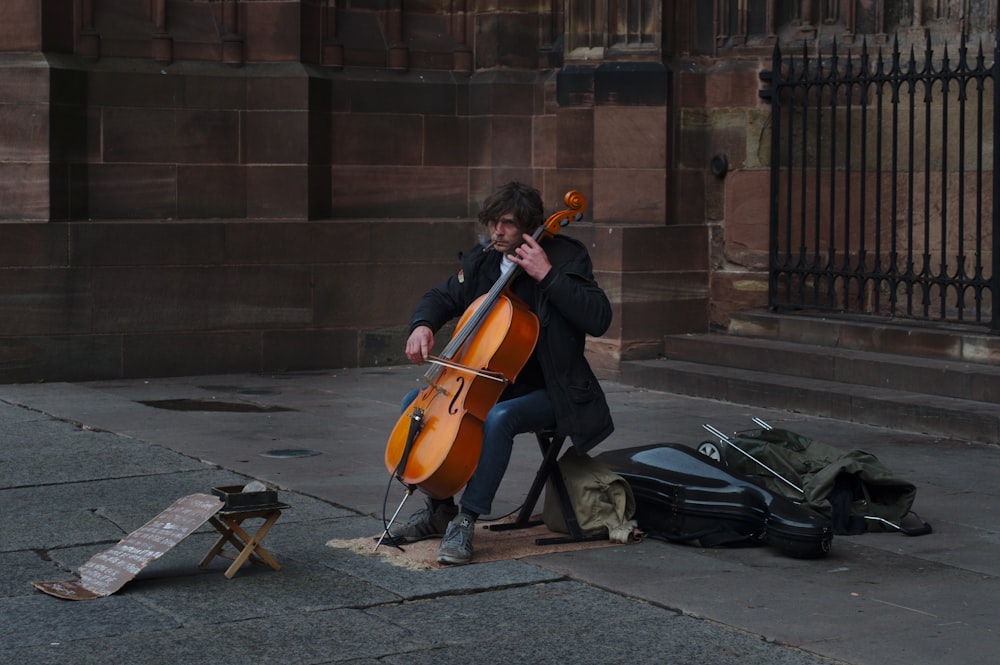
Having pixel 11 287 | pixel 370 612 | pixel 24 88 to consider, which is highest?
pixel 24 88

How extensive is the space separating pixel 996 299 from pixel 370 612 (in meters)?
5.95

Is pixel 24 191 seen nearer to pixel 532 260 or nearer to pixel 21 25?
pixel 21 25

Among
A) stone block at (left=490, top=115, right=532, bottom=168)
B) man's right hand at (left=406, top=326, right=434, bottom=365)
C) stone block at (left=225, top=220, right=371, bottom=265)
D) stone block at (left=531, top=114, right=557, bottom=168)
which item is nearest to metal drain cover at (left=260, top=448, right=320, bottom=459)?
man's right hand at (left=406, top=326, right=434, bottom=365)

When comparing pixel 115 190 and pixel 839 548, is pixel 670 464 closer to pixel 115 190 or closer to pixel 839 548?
pixel 839 548

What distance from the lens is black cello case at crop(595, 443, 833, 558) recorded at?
241 inches

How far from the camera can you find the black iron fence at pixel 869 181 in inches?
436

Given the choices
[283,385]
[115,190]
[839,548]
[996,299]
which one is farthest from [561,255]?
[115,190]

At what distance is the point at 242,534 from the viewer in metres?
5.78

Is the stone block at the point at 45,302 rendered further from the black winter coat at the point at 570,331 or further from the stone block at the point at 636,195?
the black winter coat at the point at 570,331

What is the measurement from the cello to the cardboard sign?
76 cm

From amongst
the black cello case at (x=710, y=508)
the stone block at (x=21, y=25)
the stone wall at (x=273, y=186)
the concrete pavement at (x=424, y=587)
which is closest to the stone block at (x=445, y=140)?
the stone wall at (x=273, y=186)

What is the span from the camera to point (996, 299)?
9.95m

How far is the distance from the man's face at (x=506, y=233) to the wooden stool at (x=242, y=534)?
136 centimetres

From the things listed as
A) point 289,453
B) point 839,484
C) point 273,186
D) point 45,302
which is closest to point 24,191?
point 45,302
